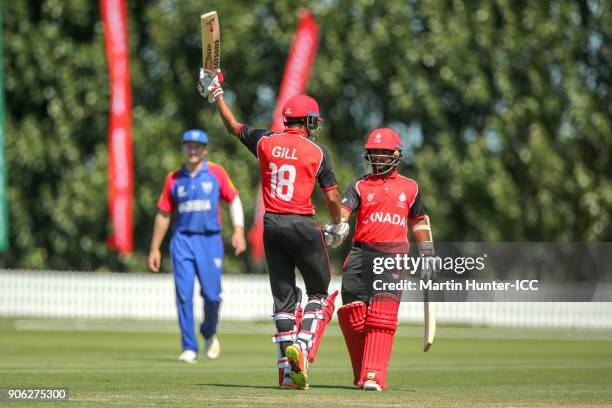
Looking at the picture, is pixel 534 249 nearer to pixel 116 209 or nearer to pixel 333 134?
pixel 333 134

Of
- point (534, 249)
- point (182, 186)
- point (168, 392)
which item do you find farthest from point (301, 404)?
point (534, 249)

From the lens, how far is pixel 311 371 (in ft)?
45.1

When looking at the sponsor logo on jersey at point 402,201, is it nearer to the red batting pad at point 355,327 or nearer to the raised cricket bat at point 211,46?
the red batting pad at point 355,327

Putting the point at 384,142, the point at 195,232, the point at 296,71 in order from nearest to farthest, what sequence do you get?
the point at 384,142, the point at 195,232, the point at 296,71

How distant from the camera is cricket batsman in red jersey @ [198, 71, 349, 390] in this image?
10570 millimetres

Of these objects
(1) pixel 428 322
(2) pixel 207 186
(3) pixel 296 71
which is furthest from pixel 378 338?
(3) pixel 296 71

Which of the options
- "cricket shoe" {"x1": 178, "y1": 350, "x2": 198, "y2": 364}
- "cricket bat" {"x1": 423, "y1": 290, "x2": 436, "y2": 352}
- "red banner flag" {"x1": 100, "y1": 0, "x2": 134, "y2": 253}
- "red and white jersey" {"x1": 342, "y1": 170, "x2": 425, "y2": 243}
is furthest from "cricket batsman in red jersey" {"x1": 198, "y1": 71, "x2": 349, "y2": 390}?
"red banner flag" {"x1": 100, "y1": 0, "x2": 134, "y2": 253}

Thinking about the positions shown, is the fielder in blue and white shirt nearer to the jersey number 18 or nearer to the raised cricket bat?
the raised cricket bat

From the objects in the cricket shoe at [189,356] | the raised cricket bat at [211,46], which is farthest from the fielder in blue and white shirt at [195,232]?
the raised cricket bat at [211,46]

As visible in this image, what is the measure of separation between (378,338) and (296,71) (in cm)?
1911

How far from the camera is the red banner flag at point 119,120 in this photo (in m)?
30.2

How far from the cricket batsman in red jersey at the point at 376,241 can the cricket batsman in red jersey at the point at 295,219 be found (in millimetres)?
389

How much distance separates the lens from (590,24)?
30953mm

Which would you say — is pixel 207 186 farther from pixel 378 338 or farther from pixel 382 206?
pixel 378 338
